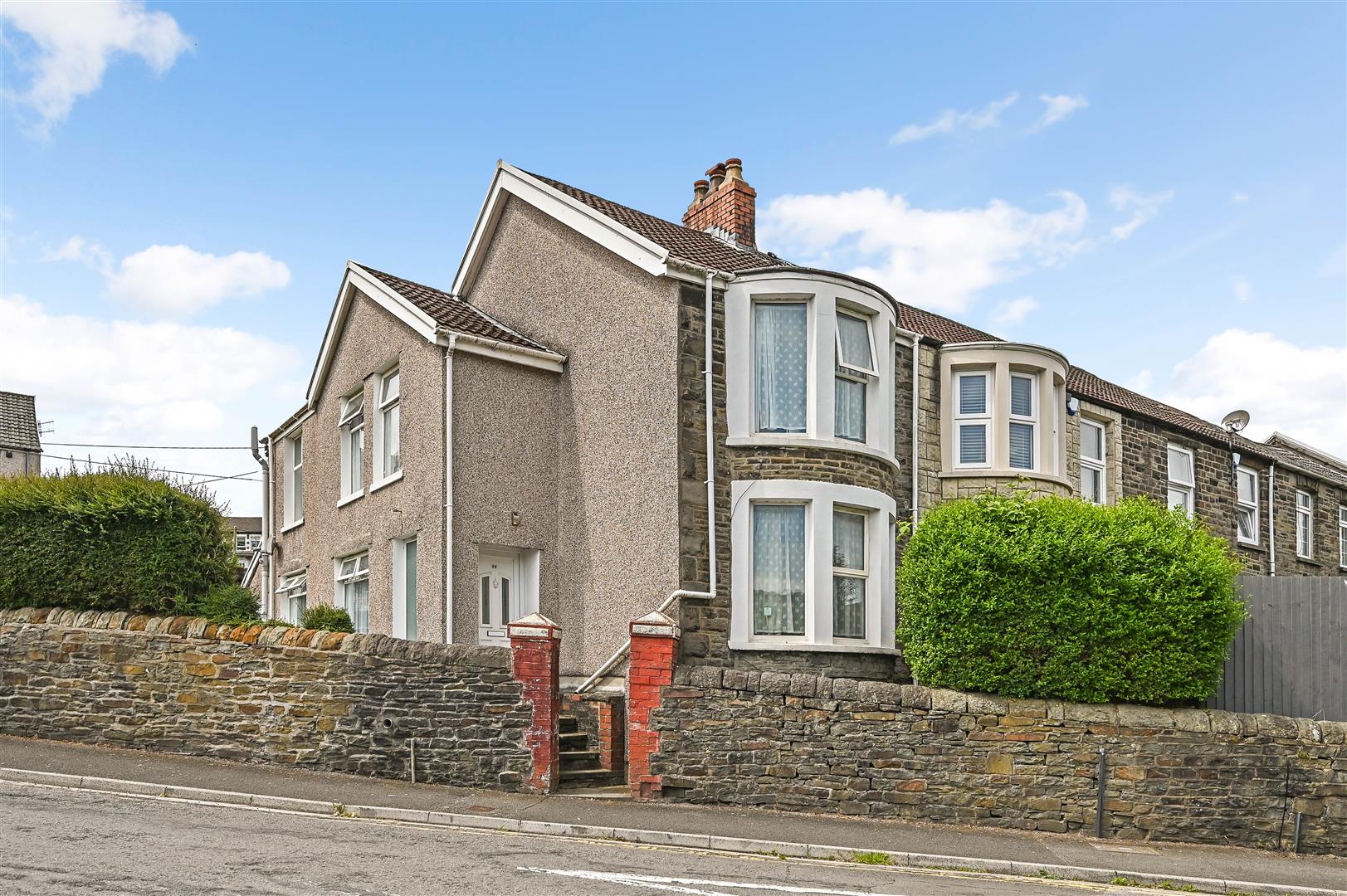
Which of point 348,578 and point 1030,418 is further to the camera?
point 348,578

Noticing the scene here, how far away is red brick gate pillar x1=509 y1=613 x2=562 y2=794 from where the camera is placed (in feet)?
42.5

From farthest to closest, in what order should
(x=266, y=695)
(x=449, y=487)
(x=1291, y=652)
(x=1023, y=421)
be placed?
(x=1023, y=421) → (x=449, y=487) → (x=1291, y=652) → (x=266, y=695)

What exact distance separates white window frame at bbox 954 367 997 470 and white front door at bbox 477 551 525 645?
6.85m

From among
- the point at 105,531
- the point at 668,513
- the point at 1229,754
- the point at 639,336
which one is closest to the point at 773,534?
the point at 668,513

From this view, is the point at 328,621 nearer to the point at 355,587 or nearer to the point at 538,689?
the point at 355,587

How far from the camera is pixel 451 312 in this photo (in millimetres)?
18094

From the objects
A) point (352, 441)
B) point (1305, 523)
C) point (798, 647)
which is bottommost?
point (798, 647)

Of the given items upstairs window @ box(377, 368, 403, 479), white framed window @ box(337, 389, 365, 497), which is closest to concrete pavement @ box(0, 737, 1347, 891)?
upstairs window @ box(377, 368, 403, 479)

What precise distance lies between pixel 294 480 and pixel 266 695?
10359 millimetres

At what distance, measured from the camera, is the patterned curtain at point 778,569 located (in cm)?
1538

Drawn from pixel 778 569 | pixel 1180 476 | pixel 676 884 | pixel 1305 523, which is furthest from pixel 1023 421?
pixel 676 884

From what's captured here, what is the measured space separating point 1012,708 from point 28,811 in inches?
366

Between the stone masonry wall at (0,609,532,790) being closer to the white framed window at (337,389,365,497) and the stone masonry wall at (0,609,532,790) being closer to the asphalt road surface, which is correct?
the asphalt road surface

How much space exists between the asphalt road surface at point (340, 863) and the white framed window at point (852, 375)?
689 cm
